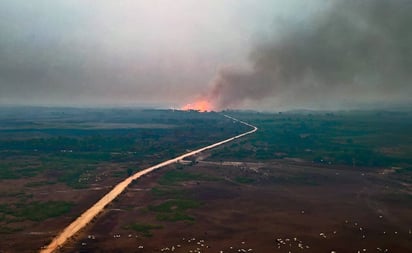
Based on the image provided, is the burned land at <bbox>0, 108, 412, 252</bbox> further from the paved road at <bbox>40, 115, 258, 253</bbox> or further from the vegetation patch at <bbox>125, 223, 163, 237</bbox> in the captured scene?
the paved road at <bbox>40, 115, 258, 253</bbox>

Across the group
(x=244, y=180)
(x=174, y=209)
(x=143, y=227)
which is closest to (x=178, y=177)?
(x=244, y=180)

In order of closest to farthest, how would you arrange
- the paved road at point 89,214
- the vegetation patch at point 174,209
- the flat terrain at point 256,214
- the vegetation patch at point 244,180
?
1. the paved road at point 89,214
2. the flat terrain at point 256,214
3. the vegetation patch at point 174,209
4. the vegetation patch at point 244,180

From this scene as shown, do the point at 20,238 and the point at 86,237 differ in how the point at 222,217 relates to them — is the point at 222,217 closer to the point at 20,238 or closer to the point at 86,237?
the point at 86,237

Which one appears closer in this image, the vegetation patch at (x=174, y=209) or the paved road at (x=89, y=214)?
the paved road at (x=89, y=214)

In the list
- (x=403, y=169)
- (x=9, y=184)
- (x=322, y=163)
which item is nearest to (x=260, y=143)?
(x=322, y=163)

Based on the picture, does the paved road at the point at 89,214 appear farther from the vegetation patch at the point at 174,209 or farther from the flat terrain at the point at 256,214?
the vegetation patch at the point at 174,209

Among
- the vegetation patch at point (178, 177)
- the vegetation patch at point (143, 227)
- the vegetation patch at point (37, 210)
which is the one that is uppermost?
the vegetation patch at point (178, 177)

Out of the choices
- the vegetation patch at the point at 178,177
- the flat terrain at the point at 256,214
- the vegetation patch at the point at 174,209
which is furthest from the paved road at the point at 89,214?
the vegetation patch at the point at 174,209

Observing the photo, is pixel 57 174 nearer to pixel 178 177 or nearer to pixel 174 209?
pixel 178 177
